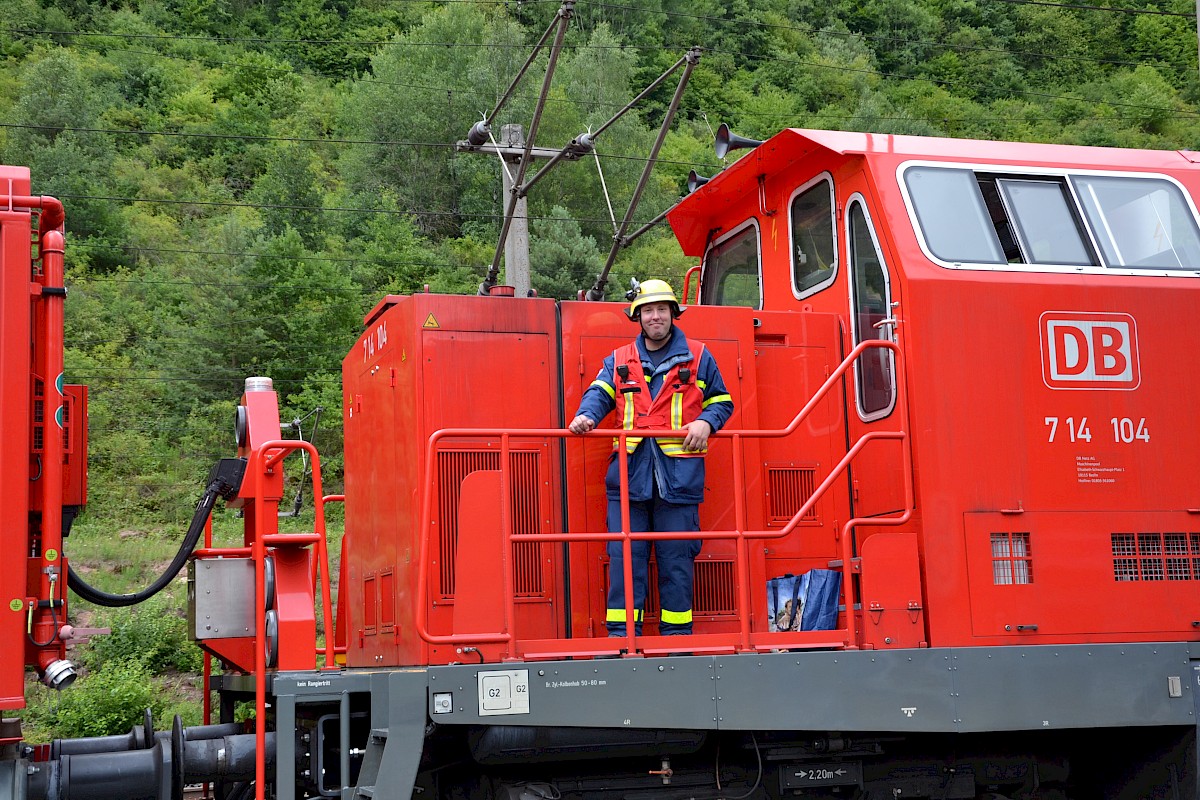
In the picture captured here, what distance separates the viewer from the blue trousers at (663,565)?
5238 mm

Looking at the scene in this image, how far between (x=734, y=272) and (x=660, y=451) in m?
2.33

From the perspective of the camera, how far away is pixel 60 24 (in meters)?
53.2

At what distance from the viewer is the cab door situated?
18.3 ft

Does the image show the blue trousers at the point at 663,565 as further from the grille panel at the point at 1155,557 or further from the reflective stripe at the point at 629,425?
the grille panel at the point at 1155,557

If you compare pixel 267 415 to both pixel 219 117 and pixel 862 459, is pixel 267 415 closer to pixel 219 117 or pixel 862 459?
pixel 862 459

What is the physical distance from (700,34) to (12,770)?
53.8 m

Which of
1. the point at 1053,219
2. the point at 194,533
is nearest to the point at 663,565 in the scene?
the point at 194,533

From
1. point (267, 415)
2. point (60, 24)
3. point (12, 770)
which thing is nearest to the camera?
point (12, 770)

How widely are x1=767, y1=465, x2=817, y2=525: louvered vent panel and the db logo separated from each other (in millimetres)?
1349

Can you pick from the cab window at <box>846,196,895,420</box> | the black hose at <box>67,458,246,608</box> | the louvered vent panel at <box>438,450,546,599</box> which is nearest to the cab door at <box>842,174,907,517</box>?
the cab window at <box>846,196,895,420</box>

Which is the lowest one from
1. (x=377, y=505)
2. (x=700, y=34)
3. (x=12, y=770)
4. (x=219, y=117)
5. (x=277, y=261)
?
(x=12, y=770)

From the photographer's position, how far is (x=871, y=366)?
5.74 metres

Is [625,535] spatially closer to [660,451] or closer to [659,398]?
[660,451]

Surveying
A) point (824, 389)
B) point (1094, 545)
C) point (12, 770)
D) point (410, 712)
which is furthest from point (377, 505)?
point (1094, 545)
